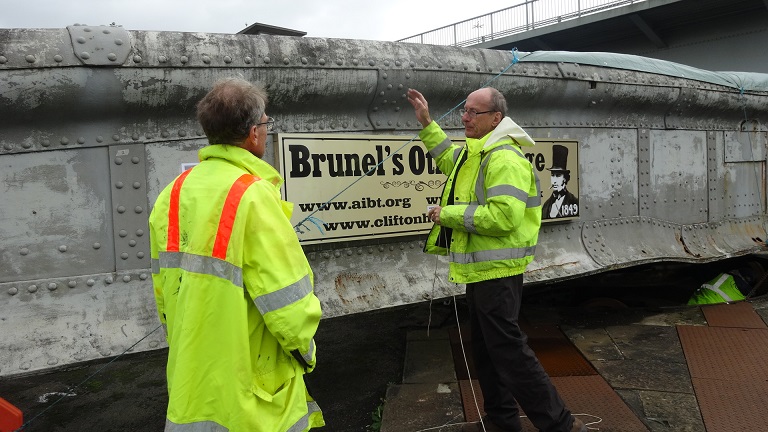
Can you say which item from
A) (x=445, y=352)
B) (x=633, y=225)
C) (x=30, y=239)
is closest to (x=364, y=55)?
(x=30, y=239)

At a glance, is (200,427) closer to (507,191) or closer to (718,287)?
(507,191)

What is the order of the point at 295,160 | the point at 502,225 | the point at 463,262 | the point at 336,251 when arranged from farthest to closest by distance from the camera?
Answer: 1. the point at 336,251
2. the point at 295,160
3. the point at 463,262
4. the point at 502,225

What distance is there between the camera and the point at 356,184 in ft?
11.3

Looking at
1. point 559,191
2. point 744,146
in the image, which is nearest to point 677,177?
point 744,146

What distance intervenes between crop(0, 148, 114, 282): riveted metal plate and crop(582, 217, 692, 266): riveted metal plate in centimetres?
362

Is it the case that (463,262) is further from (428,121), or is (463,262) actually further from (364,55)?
(364,55)

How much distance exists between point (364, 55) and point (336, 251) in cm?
123

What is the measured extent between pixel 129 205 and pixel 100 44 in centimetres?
82

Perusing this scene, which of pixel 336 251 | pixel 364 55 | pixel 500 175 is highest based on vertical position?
pixel 364 55

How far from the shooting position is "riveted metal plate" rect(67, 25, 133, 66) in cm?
261

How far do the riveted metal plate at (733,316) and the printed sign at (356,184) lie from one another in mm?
2837

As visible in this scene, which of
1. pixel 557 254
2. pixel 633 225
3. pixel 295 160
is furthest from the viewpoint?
pixel 633 225

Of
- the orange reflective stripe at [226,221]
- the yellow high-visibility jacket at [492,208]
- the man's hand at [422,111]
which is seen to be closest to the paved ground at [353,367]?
the yellow high-visibility jacket at [492,208]

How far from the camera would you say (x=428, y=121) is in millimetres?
3230
